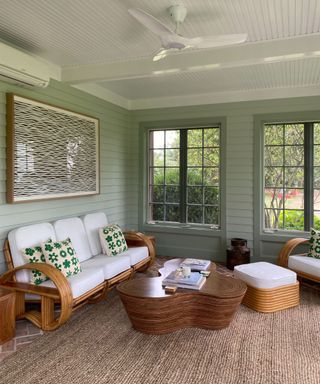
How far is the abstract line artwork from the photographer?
10.9 ft

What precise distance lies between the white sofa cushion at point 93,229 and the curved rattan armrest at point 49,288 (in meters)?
1.19

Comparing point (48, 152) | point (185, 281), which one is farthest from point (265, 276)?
point (48, 152)

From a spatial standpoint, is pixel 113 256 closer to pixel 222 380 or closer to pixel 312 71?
pixel 222 380

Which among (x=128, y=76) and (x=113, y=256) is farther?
(x=113, y=256)

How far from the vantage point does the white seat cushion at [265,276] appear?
10.9 ft

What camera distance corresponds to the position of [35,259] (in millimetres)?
3168

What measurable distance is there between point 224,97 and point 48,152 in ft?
9.52

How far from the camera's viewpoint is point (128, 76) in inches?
145

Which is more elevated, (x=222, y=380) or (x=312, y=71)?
(x=312, y=71)

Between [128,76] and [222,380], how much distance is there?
312 centimetres

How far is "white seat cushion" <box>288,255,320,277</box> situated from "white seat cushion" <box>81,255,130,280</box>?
2045mm

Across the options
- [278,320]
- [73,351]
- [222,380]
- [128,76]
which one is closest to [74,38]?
[128,76]

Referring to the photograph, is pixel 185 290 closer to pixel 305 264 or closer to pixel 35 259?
pixel 35 259

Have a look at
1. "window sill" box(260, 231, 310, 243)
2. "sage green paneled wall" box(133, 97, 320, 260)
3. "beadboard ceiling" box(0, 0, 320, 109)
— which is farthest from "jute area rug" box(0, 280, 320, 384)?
"beadboard ceiling" box(0, 0, 320, 109)
